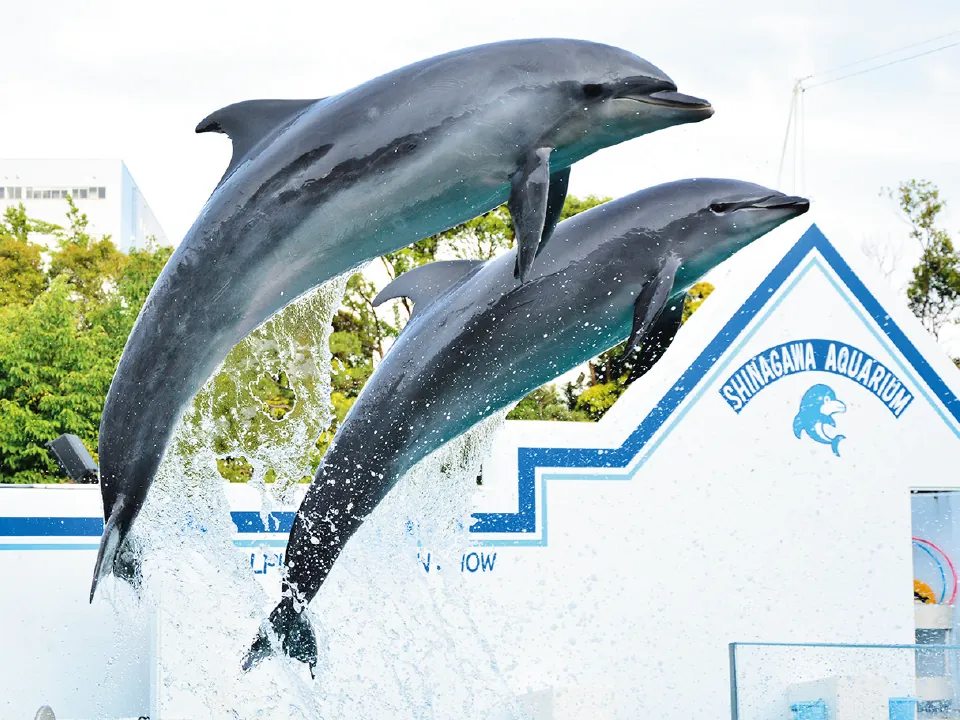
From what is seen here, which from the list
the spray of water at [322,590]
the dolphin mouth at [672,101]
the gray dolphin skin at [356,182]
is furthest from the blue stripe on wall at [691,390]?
the dolphin mouth at [672,101]

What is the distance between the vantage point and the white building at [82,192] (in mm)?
49062

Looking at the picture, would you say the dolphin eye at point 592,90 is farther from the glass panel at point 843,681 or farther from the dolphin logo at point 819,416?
the dolphin logo at point 819,416

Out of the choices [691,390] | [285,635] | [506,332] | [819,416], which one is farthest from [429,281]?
[819,416]

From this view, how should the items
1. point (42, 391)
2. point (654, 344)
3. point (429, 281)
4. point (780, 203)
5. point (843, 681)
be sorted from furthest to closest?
point (42, 391)
point (843, 681)
point (429, 281)
point (654, 344)
point (780, 203)

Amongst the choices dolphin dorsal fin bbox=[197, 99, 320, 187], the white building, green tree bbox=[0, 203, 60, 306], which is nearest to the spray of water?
dolphin dorsal fin bbox=[197, 99, 320, 187]

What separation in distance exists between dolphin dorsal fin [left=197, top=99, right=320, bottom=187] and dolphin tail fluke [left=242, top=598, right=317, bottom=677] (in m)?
1.71

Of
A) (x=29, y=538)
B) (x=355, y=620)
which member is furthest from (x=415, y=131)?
(x=29, y=538)

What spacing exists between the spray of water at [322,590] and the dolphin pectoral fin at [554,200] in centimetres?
130

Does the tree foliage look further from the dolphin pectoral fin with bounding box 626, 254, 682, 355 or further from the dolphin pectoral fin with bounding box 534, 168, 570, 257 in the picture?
the dolphin pectoral fin with bounding box 534, 168, 570, 257

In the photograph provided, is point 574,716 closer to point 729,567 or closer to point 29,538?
point 729,567

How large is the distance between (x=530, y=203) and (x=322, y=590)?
516 centimetres

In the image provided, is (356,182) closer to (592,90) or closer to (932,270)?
(592,90)

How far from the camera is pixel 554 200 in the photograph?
357 cm

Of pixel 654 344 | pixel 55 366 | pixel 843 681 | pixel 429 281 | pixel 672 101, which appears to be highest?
pixel 55 366
